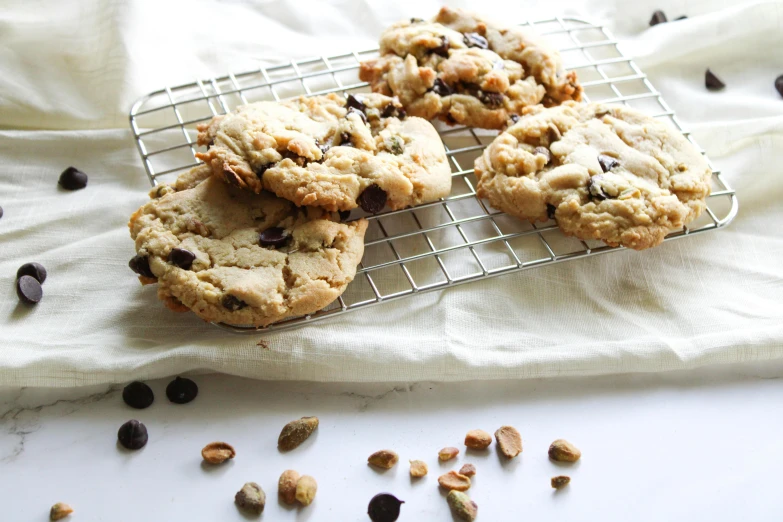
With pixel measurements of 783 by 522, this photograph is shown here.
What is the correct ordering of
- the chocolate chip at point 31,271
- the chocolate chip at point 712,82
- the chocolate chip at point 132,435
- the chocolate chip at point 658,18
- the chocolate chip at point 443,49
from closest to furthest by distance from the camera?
1. the chocolate chip at point 132,435
2. the chocolate chip at point 31,271
3. the chocolate chip at point 443,49
4. the chocolate chip at point 712,82
5. the chocolate chip at point 658,18

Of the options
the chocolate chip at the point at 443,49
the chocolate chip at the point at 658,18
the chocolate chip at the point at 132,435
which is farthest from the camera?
the chocolate chip at the point at 658,18

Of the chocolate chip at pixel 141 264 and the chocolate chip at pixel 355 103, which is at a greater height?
the chocolate chip at pixel 355 103

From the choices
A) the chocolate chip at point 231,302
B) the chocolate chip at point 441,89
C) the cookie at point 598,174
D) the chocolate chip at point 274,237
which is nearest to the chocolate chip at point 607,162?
the cookie at point 598,174

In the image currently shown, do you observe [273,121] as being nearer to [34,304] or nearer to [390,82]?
[390,82]

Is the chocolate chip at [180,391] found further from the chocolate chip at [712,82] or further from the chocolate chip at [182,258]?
the chocolate chip at [712,82]

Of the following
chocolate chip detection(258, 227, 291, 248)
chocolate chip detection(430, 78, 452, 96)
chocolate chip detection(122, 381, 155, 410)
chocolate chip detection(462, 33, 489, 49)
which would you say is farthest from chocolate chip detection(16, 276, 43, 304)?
chocolate chip detection(462, 33, 489, 49)

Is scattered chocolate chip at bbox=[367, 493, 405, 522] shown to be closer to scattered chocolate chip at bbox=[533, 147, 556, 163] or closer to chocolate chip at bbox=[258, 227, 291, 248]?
chocolate chip at bbox=[258, 227, 291, 248]

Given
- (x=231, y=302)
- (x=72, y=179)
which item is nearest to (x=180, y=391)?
(x=231, y=302)

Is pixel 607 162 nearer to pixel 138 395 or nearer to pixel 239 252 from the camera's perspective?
pixel 239 252
